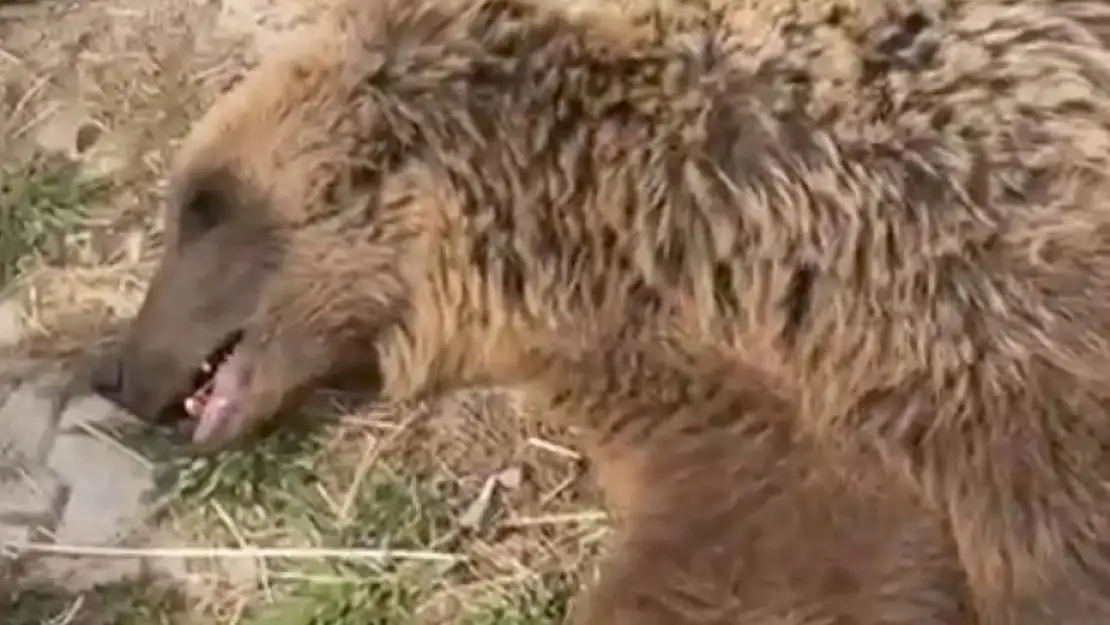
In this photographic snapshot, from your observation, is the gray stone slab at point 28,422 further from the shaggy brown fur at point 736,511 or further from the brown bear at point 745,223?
the shaggy brown fur at point 736,511

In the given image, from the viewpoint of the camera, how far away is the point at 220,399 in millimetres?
1856

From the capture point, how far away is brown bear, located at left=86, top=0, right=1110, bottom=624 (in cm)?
156

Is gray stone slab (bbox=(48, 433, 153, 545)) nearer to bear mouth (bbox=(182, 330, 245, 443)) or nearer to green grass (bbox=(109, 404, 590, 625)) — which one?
green grass (bbox=(109, 404, 590, 625))

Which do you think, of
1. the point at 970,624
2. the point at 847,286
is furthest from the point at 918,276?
the point at 970,624

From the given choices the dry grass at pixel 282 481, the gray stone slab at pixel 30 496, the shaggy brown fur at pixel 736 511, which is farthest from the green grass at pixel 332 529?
the shaggy brown fur at pixel 736 511

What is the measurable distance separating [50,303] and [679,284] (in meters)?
0.96

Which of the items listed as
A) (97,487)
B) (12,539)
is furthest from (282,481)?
(12,539)

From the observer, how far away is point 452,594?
2020 millimetres

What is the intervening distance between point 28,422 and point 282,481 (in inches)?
14.0

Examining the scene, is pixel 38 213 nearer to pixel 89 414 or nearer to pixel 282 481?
pixel 89 414

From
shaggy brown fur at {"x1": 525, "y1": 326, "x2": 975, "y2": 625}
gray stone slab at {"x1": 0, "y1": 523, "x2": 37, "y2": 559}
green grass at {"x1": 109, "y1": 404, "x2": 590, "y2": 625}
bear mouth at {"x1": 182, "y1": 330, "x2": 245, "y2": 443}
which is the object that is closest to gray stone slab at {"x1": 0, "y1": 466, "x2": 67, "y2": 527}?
gray stone slab at {"x1": 0, "y1": 523, "x2": 37, "y2": 559}

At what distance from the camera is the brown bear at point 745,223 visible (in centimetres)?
156

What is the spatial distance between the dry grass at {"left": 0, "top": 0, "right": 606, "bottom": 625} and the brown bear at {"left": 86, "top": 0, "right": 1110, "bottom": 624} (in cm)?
28

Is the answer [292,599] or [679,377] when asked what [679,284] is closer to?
[679,377]
